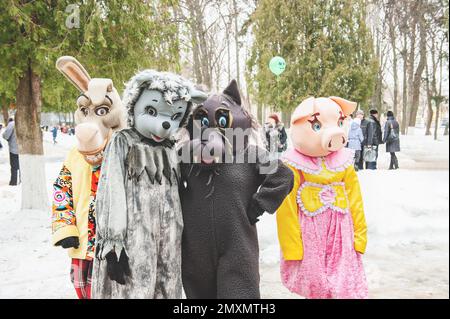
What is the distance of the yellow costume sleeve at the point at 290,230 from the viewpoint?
2990 millimetres

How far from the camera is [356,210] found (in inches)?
121

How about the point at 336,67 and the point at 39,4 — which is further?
the point at 336,67

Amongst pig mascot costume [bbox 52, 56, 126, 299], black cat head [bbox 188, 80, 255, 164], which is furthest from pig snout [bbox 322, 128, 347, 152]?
pig mascot costume [bbox 52, 56, 126, 299]

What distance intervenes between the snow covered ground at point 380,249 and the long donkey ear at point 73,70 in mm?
1791

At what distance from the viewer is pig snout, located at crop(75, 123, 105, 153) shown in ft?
8.79

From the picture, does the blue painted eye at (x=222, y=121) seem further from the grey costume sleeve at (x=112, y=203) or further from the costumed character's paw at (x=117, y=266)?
the costumed character's paw at (x=117, y=266)

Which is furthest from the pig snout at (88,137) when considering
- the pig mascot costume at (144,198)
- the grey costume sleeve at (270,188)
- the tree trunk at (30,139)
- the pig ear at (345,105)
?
the tree trunk at (30,139)

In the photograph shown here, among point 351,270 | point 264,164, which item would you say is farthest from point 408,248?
point 264,164

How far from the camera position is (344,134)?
3.02m

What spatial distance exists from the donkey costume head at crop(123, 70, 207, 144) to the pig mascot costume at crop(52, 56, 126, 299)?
22 cm

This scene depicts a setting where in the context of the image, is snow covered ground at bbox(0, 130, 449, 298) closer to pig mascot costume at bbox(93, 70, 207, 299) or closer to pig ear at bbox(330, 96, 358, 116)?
pig ear at bbox(330, 96, 358, 116)

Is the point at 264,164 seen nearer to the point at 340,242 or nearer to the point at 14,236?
the point at 340,242

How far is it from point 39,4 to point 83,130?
359 centimetres

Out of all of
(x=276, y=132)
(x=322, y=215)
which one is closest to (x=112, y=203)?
(x=322, y=215)
